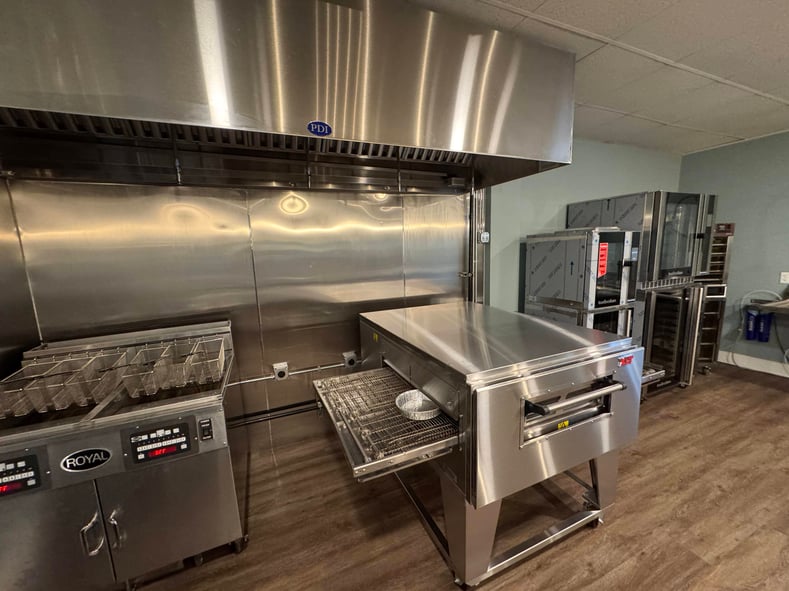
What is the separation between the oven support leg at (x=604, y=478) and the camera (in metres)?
1.43

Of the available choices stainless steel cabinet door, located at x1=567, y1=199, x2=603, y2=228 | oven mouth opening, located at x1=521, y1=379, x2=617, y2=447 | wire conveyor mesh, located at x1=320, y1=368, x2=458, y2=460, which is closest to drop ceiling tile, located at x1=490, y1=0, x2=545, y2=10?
oven mouth opening, located at x1=521, y1=379, x2=617, y2=447

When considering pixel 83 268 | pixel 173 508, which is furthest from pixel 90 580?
pixel 83 268

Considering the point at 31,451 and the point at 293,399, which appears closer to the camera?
the point at 31,451

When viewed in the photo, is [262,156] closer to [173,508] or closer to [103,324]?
[103,324]

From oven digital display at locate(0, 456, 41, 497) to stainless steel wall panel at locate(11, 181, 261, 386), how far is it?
0.89 meters

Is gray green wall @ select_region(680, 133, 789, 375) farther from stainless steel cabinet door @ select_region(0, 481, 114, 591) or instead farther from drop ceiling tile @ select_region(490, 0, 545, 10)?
stainless steel cabinet door @ select_region(0, 481, 114, 591)

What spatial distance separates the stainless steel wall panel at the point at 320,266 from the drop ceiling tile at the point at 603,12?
1270 millimetres

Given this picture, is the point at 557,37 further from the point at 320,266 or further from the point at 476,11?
the point at 320,266

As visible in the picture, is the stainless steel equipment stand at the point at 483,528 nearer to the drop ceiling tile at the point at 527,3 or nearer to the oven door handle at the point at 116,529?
the oven door handle at the point at 116,529

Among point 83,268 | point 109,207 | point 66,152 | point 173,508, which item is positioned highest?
point 66,152

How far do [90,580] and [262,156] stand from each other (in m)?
2.02

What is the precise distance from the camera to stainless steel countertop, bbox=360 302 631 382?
44.5 inches

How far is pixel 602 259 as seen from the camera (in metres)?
2.46

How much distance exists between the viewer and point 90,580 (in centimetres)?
110
